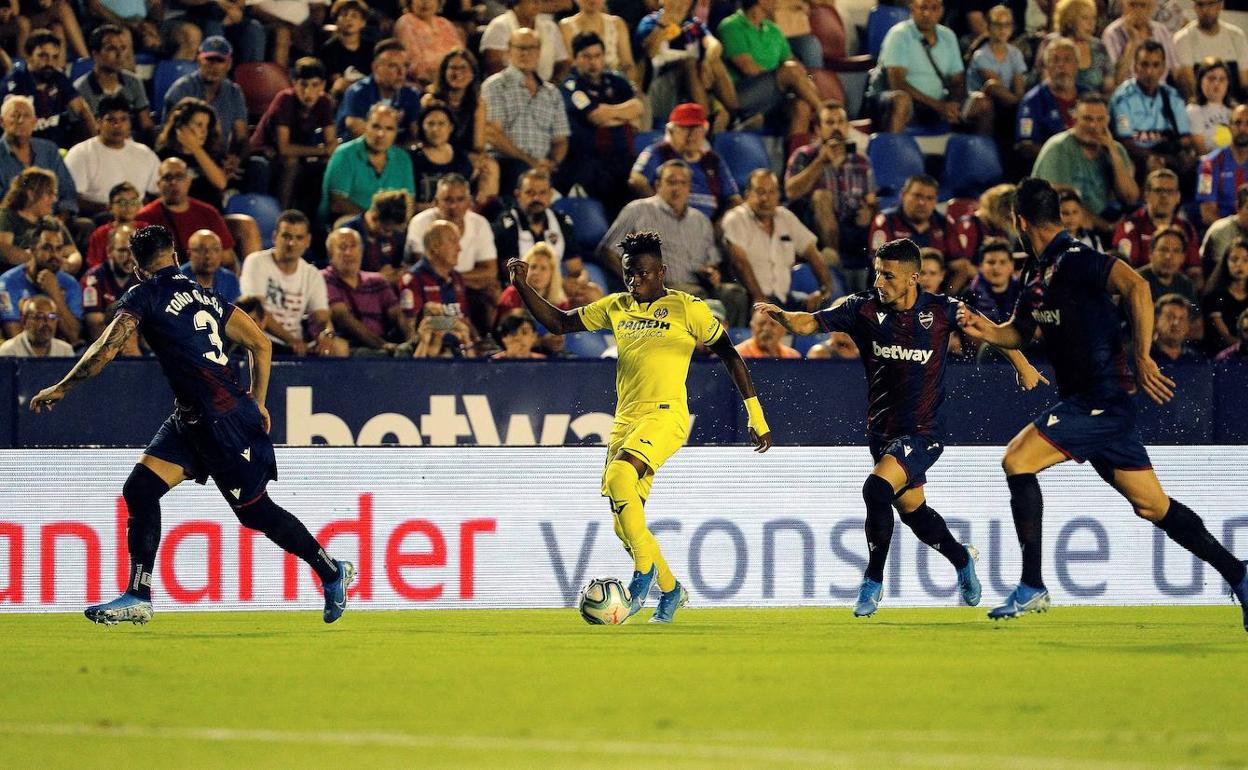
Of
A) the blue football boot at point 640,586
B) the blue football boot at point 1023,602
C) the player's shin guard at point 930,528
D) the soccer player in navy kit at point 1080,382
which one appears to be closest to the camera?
the soccer player in navy kit at point 1080,382

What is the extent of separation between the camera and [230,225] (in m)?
15.3

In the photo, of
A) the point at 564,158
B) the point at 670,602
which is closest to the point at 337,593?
the point at 670,602

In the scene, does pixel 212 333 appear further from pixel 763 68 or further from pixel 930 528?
pixel 763 68

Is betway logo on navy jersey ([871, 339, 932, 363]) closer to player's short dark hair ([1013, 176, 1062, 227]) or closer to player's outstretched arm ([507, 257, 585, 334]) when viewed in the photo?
player's short dark hair ([1013, 176, 1062, 227])

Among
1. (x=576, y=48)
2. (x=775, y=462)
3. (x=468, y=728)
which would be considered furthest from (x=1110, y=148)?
(x=468, y=728)

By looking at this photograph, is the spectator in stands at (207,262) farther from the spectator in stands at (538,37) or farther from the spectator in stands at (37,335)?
the spectator in stands at (538,37)

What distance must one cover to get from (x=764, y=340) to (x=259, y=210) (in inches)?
168

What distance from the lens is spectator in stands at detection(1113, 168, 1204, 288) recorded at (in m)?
16.6

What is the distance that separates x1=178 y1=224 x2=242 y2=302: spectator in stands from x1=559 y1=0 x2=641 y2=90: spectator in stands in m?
4.29

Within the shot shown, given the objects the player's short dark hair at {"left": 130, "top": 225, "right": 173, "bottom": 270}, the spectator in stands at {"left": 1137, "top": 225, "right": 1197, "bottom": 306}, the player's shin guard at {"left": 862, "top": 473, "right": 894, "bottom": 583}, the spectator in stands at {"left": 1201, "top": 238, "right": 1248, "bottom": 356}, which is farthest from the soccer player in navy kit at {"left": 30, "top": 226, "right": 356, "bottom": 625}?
the spectator in stands at {"left": 1201, "top": 238, "right": 1248, "bottom": 356}

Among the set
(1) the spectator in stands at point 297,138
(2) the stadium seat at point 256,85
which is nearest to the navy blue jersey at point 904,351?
(1) the spectator in stands at point 297,138

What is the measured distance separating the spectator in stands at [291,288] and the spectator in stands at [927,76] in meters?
6.15

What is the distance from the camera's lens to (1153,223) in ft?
55.2

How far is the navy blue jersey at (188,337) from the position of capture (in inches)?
404
